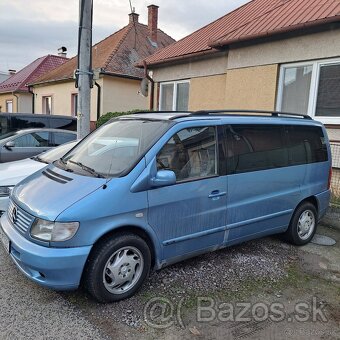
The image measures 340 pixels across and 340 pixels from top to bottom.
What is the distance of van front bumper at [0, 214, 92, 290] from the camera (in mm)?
3053

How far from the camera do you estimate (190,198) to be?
12.2ft

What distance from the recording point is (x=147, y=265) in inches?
140

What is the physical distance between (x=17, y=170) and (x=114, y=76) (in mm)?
12277

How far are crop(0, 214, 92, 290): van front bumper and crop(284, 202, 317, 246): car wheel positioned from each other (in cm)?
307

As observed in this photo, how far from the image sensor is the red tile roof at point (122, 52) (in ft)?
58.2

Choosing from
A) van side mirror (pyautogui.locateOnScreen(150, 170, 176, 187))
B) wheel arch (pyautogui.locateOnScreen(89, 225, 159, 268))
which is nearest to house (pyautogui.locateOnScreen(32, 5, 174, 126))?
van side mirror (pyautogui.locateOnScreen(150, 170, 176, 187))

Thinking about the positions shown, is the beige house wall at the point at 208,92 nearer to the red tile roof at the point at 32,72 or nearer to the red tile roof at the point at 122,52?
the red tile roof at the point at 122,52

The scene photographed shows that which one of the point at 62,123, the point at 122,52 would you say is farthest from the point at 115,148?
the point at 122,52

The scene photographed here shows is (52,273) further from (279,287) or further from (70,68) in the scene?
(70,68)

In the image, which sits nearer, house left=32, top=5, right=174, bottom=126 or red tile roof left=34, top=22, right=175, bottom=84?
house left=32, top=5, right=174, bottom=126

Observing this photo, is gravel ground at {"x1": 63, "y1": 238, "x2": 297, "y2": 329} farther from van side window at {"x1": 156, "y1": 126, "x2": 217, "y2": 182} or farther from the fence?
the fence


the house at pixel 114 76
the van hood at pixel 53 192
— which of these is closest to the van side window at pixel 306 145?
the van hood at pixel 53 192

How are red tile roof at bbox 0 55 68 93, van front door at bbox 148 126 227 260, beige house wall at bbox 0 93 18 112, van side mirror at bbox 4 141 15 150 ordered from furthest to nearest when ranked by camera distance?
beige house wall at bbox 0 93 18 112, red tile roof at bbox 0 55 68 93, van side mirror at bbox 4 141 15 150, van front door at bbox 148 126 227 260

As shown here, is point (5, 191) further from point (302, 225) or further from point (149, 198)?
point (302, 225)
